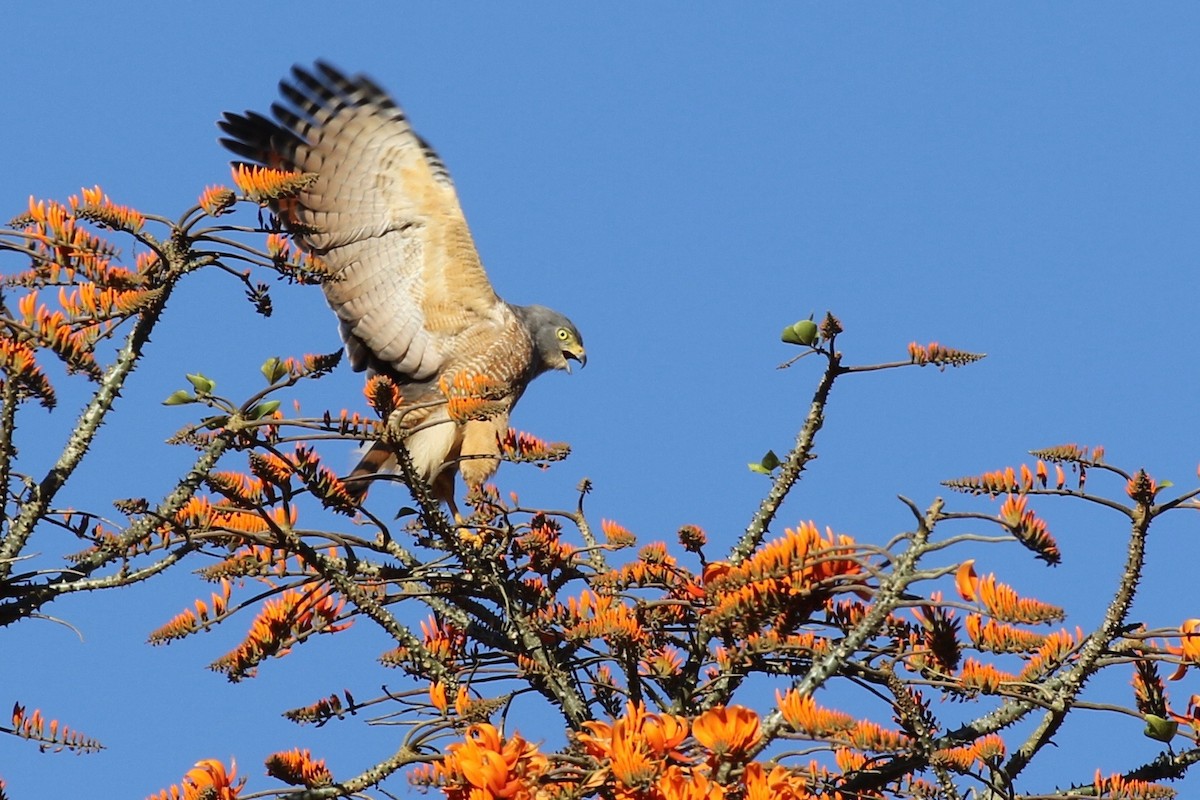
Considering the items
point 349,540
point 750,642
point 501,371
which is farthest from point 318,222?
point 750,642

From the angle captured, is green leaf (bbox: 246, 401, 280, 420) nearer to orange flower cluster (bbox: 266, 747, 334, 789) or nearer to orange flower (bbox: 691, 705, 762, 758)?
orange flower cluster (bbox: 266, 747, 334, 789)

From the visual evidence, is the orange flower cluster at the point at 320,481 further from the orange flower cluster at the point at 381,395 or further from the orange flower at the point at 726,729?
the orange flower at the point at 726,729

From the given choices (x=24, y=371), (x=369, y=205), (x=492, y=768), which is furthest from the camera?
(x=369, y=205)

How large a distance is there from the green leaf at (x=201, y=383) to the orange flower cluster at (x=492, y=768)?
994 millimetres

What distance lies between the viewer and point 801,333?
3689mm

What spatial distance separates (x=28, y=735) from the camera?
11.5ft

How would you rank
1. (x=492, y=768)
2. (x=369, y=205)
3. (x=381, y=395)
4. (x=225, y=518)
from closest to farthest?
(x=492, y=768) → (x=381, y=395) → (x=225, y=518) → (x=369, y=205)

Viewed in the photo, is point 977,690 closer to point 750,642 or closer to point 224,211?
point 750,642

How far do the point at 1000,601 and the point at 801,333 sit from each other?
2.88 ft

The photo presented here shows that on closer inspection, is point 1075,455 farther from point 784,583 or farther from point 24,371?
point 24,371

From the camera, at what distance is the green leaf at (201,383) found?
11.4 feet

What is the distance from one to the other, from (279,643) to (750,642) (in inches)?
49.6

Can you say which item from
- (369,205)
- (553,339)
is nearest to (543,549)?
(369,205)

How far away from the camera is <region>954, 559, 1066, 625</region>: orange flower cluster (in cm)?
298
